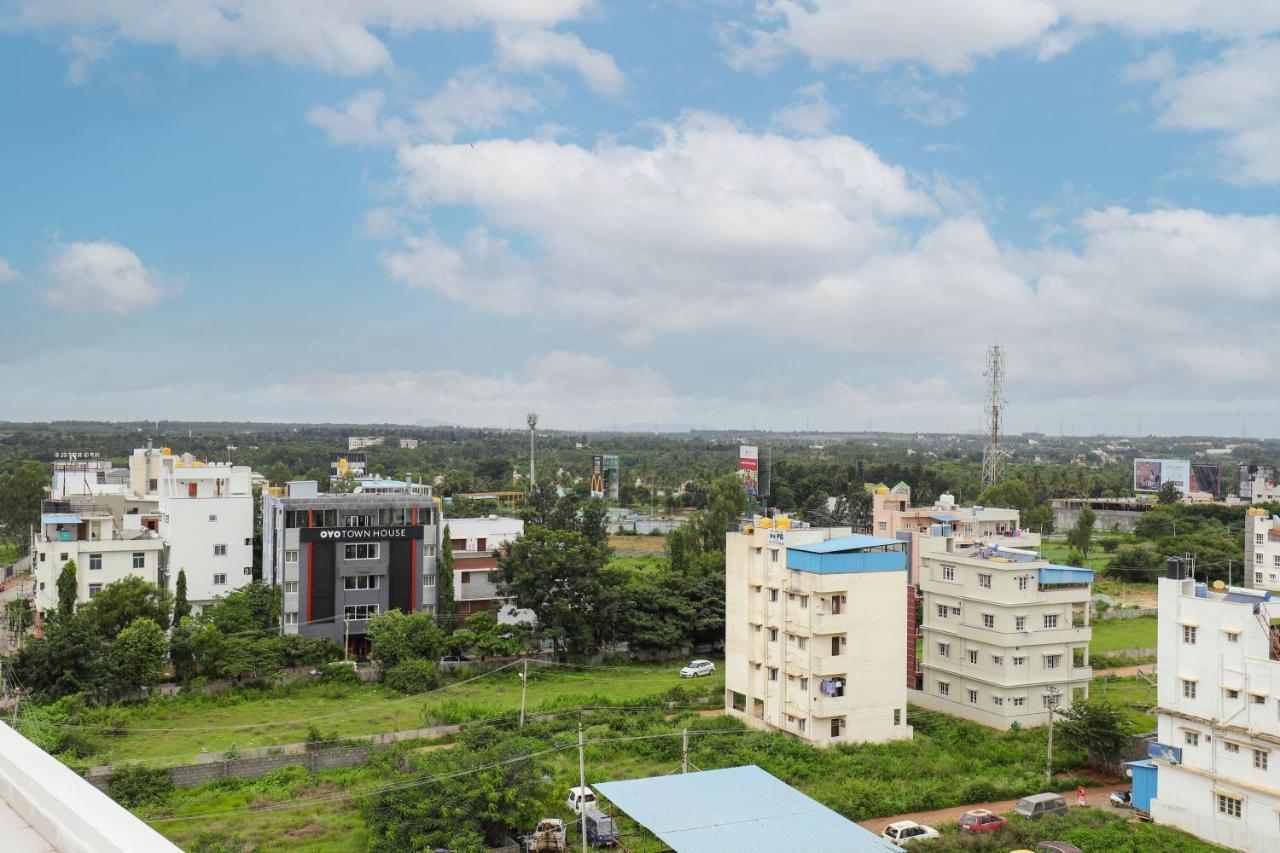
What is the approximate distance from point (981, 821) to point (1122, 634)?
76.9 ft

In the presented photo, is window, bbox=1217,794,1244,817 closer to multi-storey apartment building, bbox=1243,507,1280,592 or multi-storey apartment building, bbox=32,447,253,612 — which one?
multi-storey apartment building, bbox=1243,507,1280,592

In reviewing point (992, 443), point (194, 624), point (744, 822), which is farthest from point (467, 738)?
point (992, 443)

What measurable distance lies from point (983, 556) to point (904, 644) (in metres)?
5.03

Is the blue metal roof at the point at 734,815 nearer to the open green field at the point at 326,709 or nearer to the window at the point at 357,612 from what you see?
the open green field at the point at 326,709

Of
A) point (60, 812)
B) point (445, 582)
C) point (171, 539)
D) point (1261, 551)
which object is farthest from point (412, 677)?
point (1261, 551)

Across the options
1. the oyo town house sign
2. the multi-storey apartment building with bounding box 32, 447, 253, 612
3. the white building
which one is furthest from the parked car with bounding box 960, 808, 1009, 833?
the multi-storey apartment building with bounding box 32, 447, 253, 612

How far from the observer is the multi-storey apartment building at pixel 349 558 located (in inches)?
1323

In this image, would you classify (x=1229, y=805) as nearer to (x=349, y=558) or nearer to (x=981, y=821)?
(x=981, y=821)

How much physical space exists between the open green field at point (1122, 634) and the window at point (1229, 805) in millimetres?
16693

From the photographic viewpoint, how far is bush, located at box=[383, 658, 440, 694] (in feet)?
96.6

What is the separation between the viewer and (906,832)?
18969 mm

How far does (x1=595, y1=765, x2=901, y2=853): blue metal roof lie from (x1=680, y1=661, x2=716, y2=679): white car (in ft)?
40.2

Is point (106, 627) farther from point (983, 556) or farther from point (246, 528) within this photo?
point (983, 556)

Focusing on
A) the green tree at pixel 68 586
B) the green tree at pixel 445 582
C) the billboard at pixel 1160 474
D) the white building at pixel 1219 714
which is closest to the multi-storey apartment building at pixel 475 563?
the green tree at pixel 445 582
